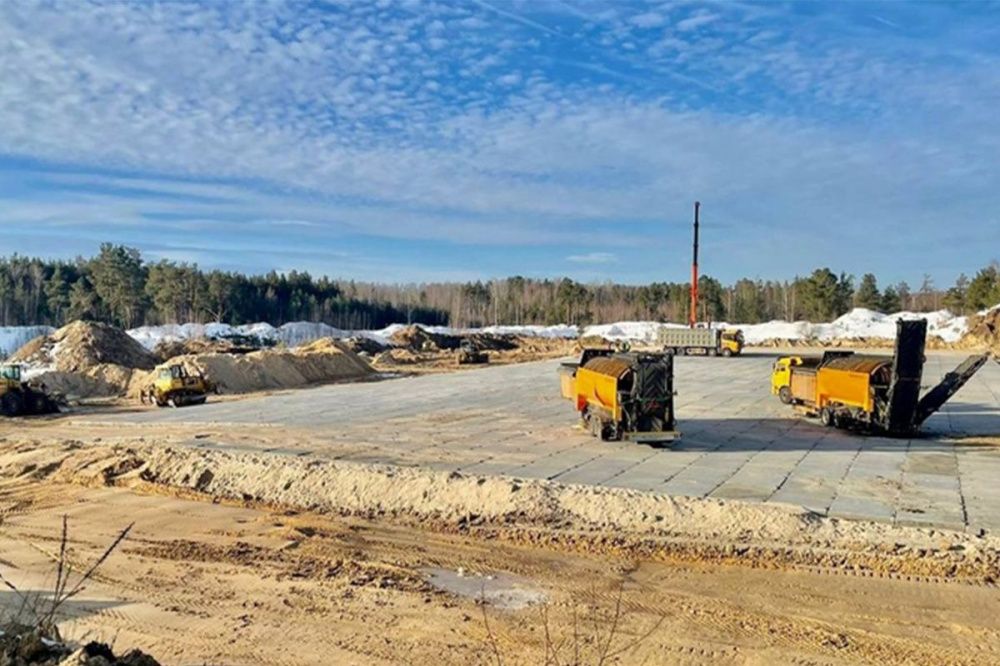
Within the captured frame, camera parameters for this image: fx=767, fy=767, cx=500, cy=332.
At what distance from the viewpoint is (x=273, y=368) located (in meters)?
34.1

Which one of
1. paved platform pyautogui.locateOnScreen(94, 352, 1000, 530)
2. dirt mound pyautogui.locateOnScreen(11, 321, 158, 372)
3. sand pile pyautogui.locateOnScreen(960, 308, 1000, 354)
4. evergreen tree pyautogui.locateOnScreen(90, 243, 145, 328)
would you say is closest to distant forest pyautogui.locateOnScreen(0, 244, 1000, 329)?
evergreen tree pyautogui.locateOnScreen(90, 243, 145, 328)

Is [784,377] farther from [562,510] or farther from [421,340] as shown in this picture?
[421,340]

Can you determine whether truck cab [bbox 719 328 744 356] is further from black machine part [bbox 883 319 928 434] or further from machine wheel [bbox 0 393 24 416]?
machine wheel [bbox 0 393 24 416]

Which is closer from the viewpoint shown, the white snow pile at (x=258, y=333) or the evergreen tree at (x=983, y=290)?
the white snow pile at (x=258, y=333)

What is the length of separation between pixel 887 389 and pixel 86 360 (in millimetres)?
33403

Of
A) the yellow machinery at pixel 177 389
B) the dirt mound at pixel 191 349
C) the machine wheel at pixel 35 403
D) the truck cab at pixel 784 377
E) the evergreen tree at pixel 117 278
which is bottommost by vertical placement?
the machine wheel at pixel 35 403

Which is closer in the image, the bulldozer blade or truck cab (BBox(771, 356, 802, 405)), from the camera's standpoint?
the bulldozer blade

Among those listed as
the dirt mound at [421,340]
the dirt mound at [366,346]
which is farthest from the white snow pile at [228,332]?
the dirt mound at [366,346]

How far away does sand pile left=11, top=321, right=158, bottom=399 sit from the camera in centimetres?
3250

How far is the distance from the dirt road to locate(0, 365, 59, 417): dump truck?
18.7m

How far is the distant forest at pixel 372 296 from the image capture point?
6731 centimetres

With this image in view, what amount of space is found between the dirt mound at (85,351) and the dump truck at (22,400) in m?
8.66

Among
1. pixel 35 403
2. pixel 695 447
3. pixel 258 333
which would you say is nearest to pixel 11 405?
pixel 35 403

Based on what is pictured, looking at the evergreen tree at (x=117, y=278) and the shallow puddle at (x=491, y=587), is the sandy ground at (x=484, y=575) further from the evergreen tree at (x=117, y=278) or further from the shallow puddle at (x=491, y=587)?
the evergreen tree at (x=117, y=278)
